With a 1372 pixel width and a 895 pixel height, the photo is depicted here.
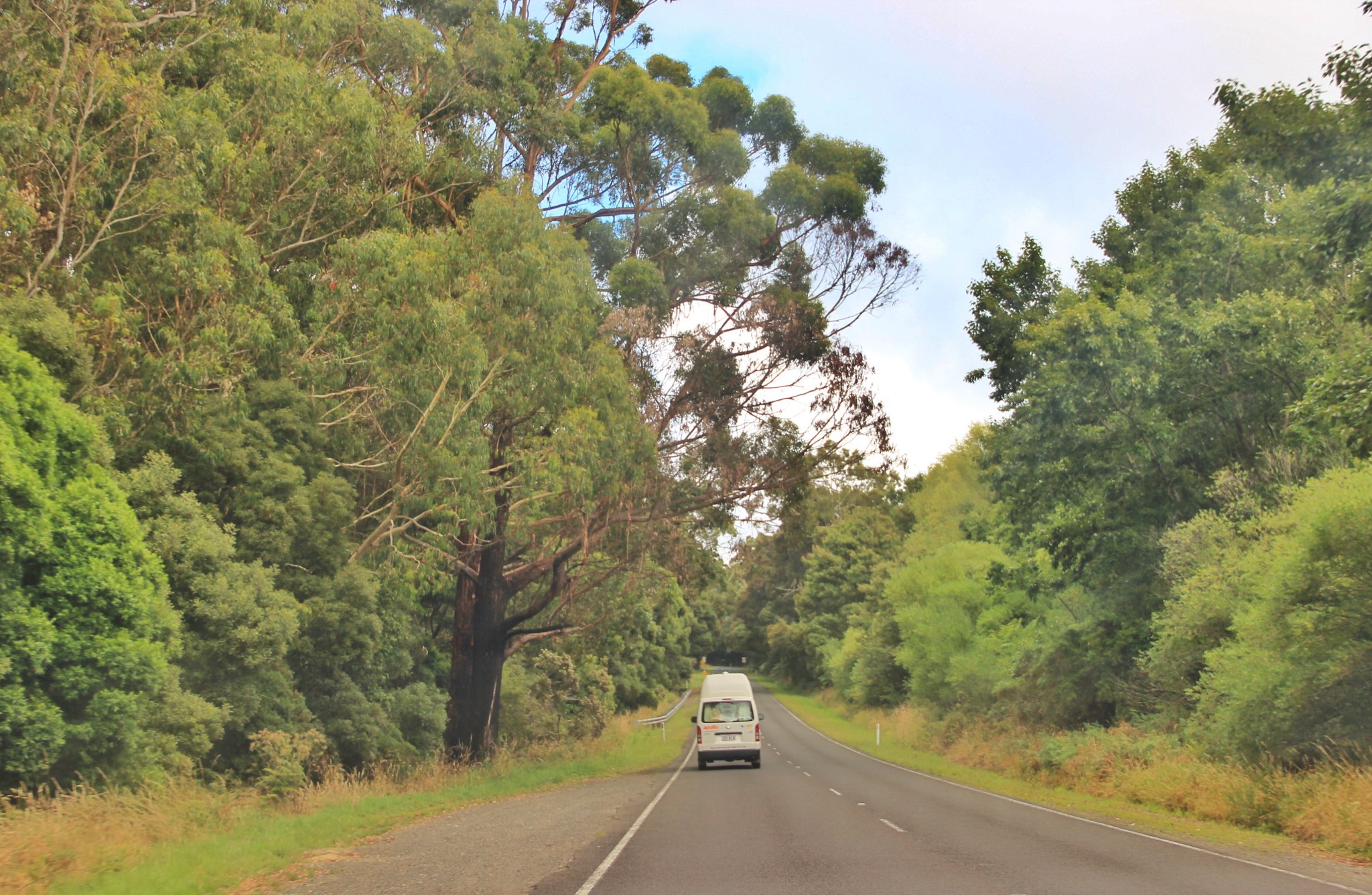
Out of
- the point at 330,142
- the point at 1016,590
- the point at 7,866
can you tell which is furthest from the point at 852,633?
the point at 7,866

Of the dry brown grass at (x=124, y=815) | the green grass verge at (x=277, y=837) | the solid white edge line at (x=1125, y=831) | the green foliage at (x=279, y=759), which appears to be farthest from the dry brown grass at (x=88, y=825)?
the solid white edge line at (x=1125, y=831)

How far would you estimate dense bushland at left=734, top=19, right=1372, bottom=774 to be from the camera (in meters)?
14.7

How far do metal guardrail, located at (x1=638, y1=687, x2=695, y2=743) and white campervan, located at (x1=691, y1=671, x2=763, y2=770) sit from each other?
15.7 metres

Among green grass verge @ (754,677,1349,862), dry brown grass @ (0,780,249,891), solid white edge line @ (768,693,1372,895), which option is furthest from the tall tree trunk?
green grass verge @ (754,677,1349,862)

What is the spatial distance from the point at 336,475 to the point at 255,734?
20.2 feet

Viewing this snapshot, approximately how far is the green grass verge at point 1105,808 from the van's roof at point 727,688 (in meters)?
5.31

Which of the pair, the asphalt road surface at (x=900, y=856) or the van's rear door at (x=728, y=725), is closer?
the asphalt road surface at (x=900, y=856)

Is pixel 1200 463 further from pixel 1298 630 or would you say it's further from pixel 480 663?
pixel 480 663

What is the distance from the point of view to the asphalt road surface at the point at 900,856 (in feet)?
29.3

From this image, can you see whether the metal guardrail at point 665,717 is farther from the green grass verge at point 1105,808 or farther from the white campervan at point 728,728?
the white campervan at point 728,728

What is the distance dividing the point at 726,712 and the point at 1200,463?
14.2 m

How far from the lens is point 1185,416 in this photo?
22.1m

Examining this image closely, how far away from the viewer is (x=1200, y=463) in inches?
901

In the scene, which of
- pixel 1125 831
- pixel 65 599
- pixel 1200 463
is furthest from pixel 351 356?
pixel 1200 463
